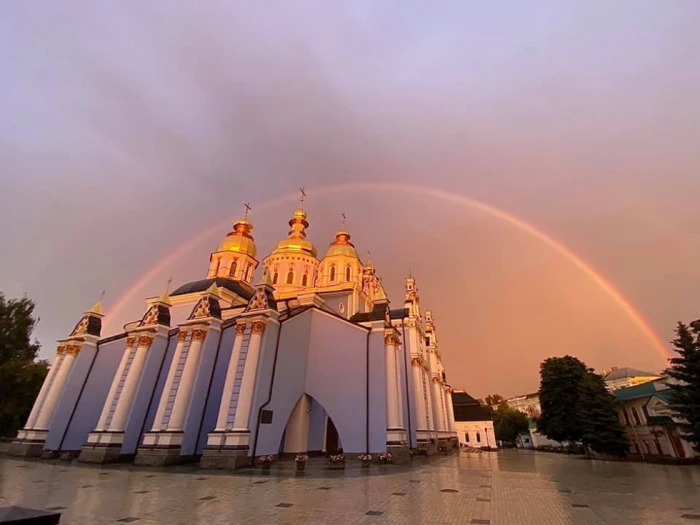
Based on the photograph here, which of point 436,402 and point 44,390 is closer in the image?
point 44,390

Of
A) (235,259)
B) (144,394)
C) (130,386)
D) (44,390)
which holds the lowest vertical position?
(144,394)

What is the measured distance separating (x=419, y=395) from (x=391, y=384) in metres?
10.6

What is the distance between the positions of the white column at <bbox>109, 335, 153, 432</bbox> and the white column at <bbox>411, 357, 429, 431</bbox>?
18858 mm

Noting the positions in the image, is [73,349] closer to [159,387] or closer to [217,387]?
[159,387]

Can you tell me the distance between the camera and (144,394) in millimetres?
19891

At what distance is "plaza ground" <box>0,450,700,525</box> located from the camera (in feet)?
23.2

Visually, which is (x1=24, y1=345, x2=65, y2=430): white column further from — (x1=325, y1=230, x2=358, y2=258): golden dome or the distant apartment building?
the distant apartment building

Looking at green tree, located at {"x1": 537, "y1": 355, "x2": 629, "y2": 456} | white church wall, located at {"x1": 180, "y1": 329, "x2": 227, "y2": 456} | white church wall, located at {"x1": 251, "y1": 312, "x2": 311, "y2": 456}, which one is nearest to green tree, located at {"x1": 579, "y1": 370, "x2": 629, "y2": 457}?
green tree, located at {"x1": 537, "y1": 355, "x2": 629, "y2": 456}

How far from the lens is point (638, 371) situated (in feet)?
226

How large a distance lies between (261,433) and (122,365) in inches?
363

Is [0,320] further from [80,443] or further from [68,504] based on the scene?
[68,504]

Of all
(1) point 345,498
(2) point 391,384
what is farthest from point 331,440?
(1) point 345,498

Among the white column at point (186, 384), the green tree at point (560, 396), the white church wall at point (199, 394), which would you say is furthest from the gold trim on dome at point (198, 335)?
the green tree at point (560, 396)

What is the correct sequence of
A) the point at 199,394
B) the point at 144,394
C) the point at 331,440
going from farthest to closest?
1. the point at 331,440
2. the point at 144,394
3. the point at 199,394
